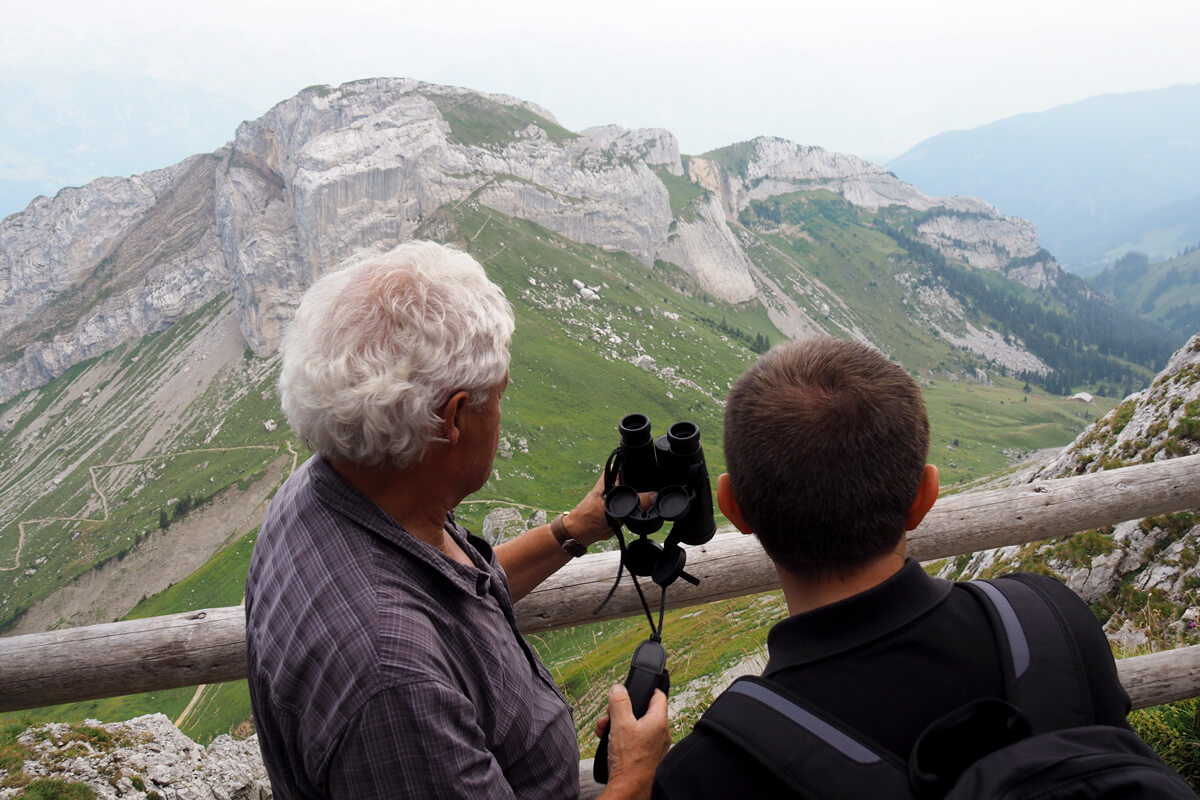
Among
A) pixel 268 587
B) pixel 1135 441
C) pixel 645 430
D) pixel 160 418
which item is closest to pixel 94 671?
pixel 268 587

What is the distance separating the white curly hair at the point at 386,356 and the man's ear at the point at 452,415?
0.03 m

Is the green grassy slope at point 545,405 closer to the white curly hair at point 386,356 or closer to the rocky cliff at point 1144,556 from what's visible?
the rocky cliff at point 1144,556

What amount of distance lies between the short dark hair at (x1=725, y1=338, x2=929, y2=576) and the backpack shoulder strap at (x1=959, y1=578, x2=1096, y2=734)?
1.21 feet

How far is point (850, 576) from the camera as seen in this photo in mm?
2211

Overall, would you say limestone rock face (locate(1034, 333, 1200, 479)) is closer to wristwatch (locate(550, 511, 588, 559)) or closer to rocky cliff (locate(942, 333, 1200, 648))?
rocky cliff (locate(942, 333, 1200, 648))

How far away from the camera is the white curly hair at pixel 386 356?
243cm

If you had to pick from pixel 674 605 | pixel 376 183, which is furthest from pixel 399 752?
pixel 376 183

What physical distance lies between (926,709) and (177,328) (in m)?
217

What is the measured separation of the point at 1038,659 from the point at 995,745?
0.38 meters

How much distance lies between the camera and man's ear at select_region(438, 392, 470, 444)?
2.59m

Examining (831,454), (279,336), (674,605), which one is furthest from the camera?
(279,336)

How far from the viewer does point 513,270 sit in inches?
5674

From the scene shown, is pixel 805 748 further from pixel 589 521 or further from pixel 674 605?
pixel 674 605

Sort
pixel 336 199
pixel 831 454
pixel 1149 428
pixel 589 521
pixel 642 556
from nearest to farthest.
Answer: pixel 831 454 → pixel 642 556 → pixel 589 521 → pixel 1149 428 → pixel 336 199
